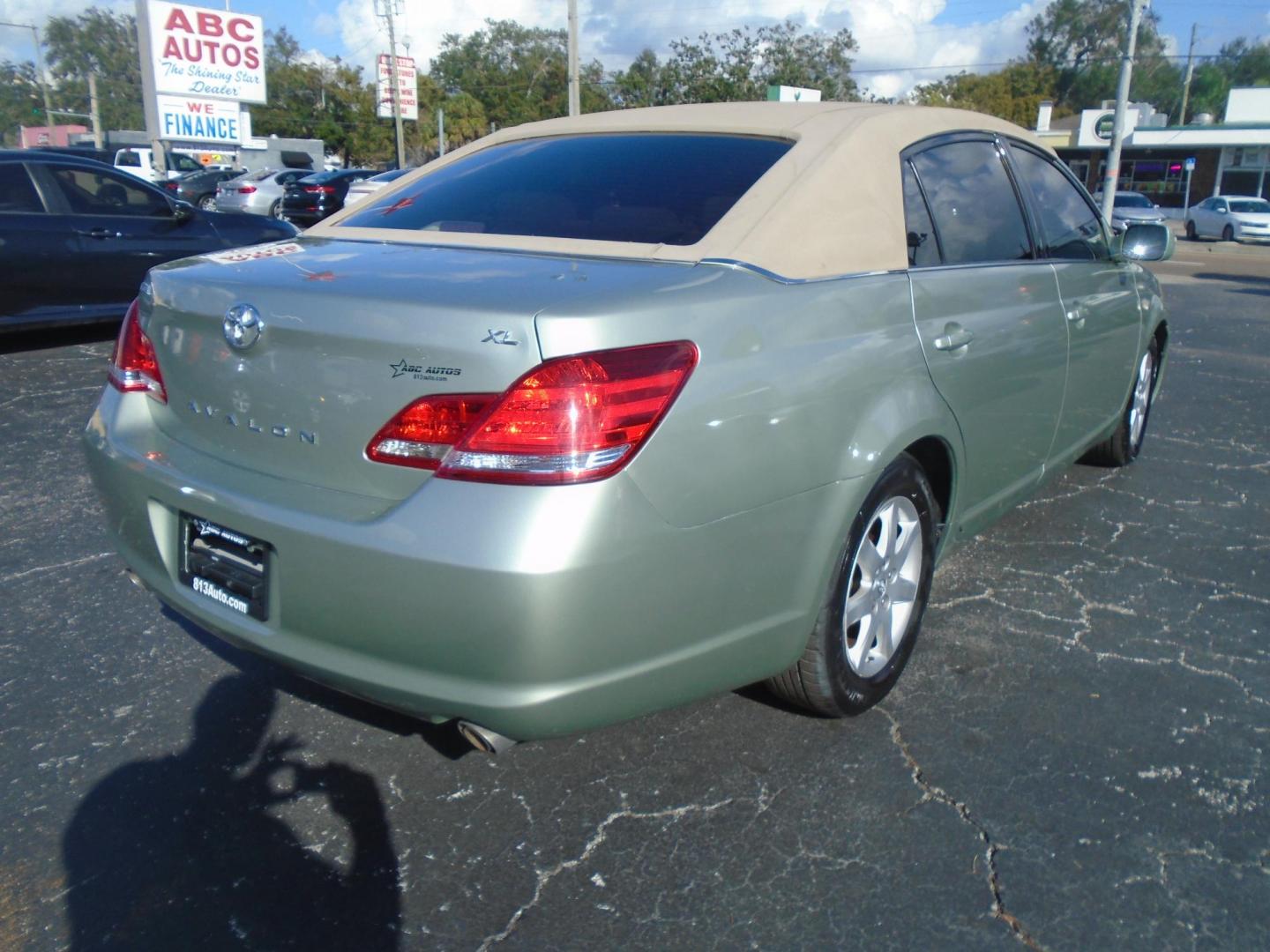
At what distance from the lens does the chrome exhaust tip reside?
2.15 meters

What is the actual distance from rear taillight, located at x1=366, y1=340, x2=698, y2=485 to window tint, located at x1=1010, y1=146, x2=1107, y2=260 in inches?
94.3

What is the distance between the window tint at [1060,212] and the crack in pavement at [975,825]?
1970 mm

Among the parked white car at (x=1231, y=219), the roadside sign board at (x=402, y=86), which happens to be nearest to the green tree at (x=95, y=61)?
the roadside sign board at (x=402, y=86)

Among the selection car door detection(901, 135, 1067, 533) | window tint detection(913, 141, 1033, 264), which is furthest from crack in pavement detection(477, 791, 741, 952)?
window tint detection(913, 141, 1033, 264)

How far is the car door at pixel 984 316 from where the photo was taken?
9.85 ft

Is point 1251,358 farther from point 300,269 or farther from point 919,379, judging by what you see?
point 300,269

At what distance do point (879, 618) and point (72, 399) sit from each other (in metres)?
5.71

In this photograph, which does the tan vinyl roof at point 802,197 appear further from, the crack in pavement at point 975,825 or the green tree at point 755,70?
the green tree at point 755,70

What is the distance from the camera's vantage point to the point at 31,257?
25.8 ft

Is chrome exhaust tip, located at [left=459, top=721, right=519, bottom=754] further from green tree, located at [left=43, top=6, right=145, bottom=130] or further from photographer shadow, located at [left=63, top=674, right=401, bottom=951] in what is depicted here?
green tree, located at [left=43, top=6, right=145, bottom=130]

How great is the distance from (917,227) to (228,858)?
2456 mm

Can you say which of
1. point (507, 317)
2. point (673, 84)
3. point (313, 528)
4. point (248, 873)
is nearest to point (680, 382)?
point (507, 317)

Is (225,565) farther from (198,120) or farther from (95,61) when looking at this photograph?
(95,61)

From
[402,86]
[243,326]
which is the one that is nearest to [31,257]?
[243,326]
